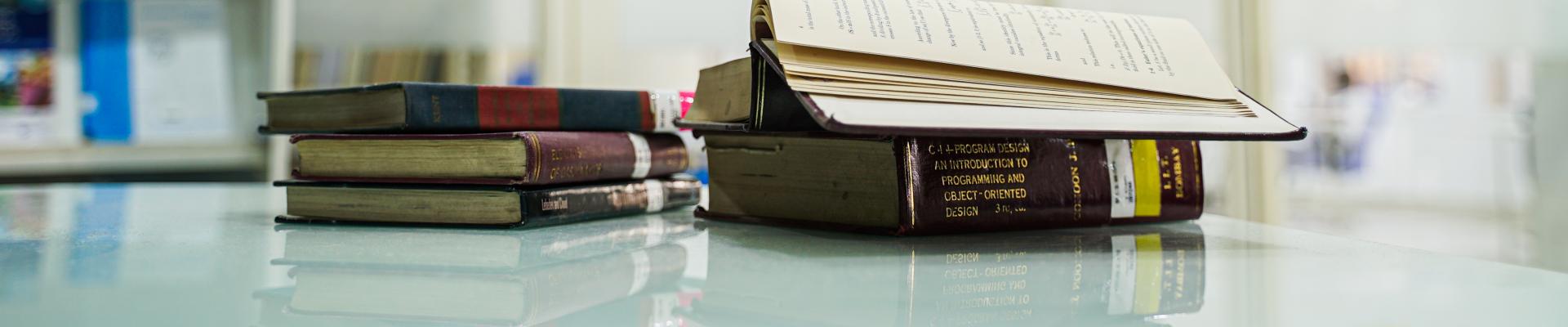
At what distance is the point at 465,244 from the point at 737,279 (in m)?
0.21

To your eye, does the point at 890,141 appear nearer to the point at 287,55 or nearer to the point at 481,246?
the point at 481,246

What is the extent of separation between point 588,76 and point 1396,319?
253 centimetres

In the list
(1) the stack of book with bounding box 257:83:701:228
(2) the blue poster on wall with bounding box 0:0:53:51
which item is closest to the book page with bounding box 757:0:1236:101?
(1) the stack of book with bounding box 257:83:701:228

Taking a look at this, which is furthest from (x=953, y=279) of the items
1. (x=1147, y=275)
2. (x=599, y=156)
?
(x=599, y=156)

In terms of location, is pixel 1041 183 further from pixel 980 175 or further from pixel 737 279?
pixel 737 279

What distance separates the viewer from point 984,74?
1.77 ft

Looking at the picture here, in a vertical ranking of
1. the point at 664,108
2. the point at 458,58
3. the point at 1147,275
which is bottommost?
the point at 1147,275

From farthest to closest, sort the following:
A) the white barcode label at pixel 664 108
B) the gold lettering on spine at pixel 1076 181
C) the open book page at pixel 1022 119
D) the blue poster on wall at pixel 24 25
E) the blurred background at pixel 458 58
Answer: the blue poster on wall at pixel 24 25 < the blurred background at pixel 458 58 < the white barcode label at pixel 664 108 < the gold lettering on spine at pixel 1076 181 < the open book page at pixel 1022 119

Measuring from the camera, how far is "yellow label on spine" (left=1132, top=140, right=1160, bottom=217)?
636 mm

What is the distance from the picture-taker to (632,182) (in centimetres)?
75

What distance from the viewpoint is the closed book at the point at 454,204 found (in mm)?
633

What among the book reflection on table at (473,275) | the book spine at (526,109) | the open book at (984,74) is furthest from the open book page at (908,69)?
the book spine at (526,109)

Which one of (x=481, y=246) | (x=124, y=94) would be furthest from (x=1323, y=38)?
(x=124, y=94)

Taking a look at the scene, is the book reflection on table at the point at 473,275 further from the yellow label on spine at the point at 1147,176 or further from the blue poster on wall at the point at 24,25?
the blue poster on wall at the point at 24,25
